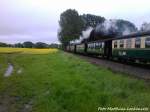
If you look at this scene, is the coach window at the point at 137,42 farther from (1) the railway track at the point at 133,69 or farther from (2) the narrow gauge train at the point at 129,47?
(1) the railway track at the point at 133,69

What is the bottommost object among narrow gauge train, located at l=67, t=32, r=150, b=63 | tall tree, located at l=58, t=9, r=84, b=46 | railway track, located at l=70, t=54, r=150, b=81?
railway track, located at l=70, t=54, r=150, b=81

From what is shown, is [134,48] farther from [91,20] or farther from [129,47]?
[91,20]

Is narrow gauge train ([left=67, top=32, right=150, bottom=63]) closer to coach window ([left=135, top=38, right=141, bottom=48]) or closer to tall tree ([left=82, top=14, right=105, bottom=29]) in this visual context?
coach window ([left=135, top=38, right=141, bottom=48])

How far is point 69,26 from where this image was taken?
84125 millimetres

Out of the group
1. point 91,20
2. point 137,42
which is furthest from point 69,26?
point 137,42

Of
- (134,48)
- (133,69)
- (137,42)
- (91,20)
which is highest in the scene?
(91,20)

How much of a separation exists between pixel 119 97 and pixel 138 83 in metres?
2.50

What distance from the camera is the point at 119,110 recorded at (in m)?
7.61

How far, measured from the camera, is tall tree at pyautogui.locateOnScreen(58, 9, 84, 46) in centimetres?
8254

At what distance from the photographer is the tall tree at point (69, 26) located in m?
82.5

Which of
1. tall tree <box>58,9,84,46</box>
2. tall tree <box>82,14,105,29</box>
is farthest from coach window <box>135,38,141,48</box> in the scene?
tall tree <box>82,14,105,29</box>

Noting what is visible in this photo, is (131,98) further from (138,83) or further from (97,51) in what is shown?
(97,51)

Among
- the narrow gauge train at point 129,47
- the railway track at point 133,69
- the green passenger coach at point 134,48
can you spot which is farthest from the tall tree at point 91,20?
the railway track at point 133,69

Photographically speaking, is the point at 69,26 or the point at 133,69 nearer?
the point at 133,69
